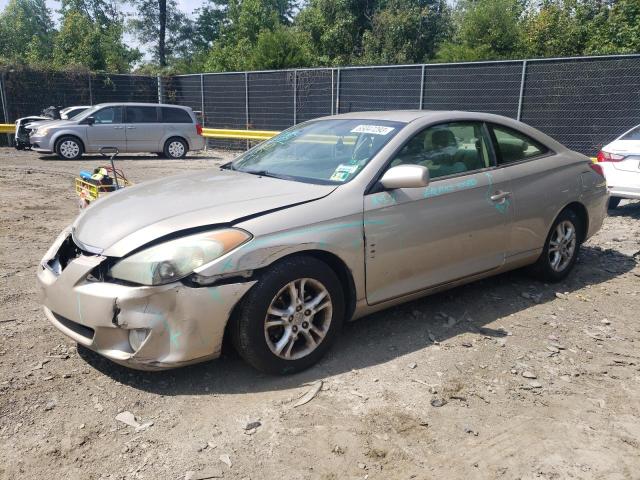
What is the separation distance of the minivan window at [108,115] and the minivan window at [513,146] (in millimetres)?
13862

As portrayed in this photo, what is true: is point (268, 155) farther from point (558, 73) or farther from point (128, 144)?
point (128, 144)

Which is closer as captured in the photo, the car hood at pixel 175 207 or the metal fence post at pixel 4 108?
the car hood at pixel 175 207

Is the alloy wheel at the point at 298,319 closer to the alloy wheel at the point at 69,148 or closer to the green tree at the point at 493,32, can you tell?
the alloy wheel at the point at 69,148

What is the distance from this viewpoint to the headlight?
303 cm

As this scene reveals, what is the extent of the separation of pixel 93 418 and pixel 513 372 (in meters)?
2.52

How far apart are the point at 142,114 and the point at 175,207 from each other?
1430 cm

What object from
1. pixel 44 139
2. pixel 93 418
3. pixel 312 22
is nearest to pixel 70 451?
pixel 93 418

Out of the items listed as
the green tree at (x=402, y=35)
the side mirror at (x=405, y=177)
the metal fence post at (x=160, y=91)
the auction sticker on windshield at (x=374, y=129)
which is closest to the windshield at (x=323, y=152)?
the auction sticker on windshield at (x=374, y=129)

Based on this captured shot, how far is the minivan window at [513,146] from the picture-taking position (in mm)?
4750

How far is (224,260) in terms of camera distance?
10.2 feet

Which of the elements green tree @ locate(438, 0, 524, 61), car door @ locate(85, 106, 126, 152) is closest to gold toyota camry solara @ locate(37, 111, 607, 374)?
car door @ locate(85, 106, 126, 152)

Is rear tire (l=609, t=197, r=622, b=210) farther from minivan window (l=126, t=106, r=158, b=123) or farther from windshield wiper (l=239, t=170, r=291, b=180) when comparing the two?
minivan window (l=126, t=106, r=158, b=123)

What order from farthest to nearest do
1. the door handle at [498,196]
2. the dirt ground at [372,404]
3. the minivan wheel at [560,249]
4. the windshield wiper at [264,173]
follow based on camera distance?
the minivan wheel at [560,249]
the door handle at [498,196]
the windshield wiper at [264,173]
the dirt ground at [372,404]

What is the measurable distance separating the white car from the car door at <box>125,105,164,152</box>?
12.5m
